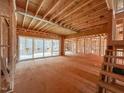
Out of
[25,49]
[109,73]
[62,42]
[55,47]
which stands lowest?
[109,73]

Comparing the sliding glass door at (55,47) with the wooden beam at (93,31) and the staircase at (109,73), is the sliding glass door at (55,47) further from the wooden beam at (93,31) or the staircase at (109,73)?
the staircase at (109,73)

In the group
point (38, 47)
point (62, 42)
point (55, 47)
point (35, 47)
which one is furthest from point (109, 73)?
point (62, 42)

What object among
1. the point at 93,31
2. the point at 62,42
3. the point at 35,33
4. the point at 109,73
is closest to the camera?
the point at 109,73

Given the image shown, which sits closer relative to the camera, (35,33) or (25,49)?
(35,33)

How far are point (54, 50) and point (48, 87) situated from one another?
8.76 meters

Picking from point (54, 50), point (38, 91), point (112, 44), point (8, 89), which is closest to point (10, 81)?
point (8, 89)

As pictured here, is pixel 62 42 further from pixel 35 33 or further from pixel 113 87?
pixel 113 87

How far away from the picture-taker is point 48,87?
10.5ft

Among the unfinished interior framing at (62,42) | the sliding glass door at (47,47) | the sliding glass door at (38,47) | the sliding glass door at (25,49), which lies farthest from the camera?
the sliding glass door at (47,47)

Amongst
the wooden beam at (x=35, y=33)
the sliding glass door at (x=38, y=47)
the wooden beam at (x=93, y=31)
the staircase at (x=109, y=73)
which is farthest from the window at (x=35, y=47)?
the staircase at (x=109, y=73)

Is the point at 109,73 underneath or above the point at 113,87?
above

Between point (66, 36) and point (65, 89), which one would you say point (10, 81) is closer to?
point (65, 89)

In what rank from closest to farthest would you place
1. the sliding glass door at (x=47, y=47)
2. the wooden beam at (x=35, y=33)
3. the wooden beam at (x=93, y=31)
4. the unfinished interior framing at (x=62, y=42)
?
the unfinished interior framing at (x=62, y=42), the wooden beam at (x=93, y=31), the wooden beam at (x=35, y=33), the sliding glass door at (x=47, y=47)

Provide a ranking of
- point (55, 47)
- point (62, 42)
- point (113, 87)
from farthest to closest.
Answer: point (62, 42), point (55, 47), point (113, 87)
